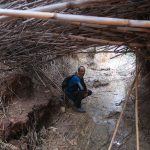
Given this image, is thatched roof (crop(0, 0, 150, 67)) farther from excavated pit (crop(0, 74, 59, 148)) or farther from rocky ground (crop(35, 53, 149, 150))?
rocky ground (crop(35, 53, 149, 150))

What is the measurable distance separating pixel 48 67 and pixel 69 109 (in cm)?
76

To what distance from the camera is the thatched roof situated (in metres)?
2.83

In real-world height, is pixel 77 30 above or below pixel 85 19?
below

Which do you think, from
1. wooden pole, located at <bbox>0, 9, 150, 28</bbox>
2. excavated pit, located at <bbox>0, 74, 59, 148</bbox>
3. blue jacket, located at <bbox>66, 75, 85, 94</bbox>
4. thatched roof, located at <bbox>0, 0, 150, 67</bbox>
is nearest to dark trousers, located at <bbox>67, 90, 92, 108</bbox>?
blue jacket, located at <bbox>66, 75, 85, 94</bbox>

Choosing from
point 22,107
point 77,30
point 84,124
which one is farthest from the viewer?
point 84,124

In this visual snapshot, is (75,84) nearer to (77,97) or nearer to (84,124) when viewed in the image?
(77,97)

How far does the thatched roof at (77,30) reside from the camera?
283 cm

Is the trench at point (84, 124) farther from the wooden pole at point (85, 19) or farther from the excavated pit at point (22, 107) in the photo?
the wooden pole at point (85, 19)

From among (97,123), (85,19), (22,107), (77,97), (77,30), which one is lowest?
(97,123)

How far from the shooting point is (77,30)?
323 cm

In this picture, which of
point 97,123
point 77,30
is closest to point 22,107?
point 97,123

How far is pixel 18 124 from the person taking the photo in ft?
13.9

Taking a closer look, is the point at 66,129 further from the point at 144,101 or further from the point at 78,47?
the point at 78,47

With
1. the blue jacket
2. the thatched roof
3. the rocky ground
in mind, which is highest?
the thatched roof
